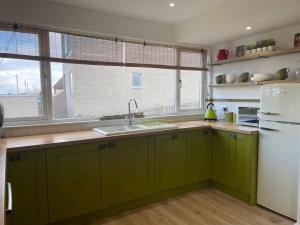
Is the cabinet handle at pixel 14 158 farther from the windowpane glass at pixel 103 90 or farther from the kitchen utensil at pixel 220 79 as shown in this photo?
the kitchen utensil at pixel 220 79

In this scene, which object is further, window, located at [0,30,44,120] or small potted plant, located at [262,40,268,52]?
small potted plant, located at [262,40,268,52]

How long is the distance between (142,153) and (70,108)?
3.56 ft

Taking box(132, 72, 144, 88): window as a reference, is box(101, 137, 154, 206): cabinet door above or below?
below

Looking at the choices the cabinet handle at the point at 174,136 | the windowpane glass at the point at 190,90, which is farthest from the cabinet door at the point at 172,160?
the windowpane glass at the point at 190,90

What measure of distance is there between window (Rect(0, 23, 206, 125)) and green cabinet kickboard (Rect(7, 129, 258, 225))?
2.45ft

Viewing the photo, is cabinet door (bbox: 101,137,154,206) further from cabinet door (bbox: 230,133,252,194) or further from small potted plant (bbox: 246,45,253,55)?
small potted plant (bbox: 246,45,253,55)

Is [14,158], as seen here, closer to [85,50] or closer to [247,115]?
[85,50]

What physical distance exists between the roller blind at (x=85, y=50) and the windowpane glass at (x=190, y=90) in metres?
0.16

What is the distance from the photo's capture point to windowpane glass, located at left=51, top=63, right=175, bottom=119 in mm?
2805

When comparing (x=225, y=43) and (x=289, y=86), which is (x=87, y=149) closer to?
(x=289, y=86)

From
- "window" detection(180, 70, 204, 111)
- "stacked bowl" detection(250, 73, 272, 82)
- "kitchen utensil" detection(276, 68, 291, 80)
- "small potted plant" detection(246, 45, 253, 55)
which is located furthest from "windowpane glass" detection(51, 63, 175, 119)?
"kitchen utensil" detection(276, 68, 291, 80)

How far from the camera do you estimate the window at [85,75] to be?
2.51 metres

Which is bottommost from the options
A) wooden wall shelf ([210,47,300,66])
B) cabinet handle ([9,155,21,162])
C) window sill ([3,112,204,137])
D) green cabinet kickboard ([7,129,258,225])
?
green cabinet kickboard ([7,129,258,225])

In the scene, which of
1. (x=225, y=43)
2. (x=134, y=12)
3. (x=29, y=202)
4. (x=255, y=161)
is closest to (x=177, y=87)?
(x=225, y=43)
